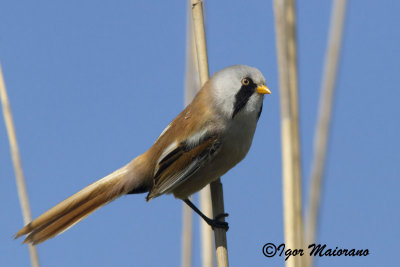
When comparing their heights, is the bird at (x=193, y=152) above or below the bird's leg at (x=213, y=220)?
above

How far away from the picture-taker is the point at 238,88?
2.53 meters

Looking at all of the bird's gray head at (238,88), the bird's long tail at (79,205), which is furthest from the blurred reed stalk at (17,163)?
the bird's gray head at (238,88)

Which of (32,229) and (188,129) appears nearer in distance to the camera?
(32,229)

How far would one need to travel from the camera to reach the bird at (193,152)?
100 inches

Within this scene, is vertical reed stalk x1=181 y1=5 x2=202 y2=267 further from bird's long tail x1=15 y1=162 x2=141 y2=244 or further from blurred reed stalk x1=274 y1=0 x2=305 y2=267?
blurred reed stalk x1=274 y1=0 x2=305 y2=267

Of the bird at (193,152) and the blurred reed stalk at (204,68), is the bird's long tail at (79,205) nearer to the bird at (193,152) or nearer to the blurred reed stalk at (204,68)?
the bird at (193,152)

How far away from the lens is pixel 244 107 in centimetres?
258

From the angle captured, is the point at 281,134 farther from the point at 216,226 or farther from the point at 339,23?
the point at 339,23

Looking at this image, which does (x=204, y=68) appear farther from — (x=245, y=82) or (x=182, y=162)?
(x=182, y=162)

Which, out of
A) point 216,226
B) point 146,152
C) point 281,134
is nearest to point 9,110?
point 146,152

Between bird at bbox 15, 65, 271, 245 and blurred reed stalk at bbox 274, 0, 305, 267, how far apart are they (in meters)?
0.33

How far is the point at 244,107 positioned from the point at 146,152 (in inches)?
25.6

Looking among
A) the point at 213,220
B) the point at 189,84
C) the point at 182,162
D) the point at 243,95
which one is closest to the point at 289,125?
the point at 243,95

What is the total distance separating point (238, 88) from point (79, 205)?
40.0 inches
